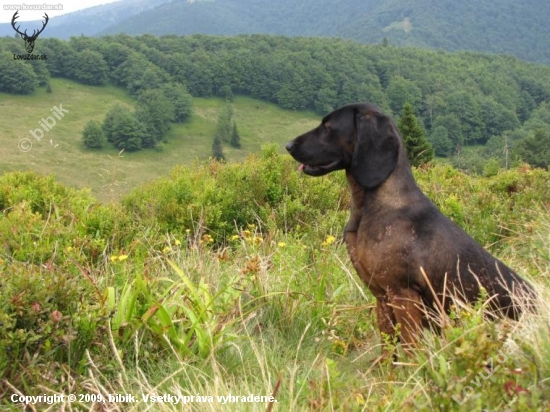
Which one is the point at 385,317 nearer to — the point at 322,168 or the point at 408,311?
the point at 408,311

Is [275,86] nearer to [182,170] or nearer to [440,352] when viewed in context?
[182,170]

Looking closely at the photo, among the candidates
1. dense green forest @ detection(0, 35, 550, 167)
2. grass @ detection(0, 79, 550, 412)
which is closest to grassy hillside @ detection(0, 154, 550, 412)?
grass @ detection(0, 79, 550, 412)

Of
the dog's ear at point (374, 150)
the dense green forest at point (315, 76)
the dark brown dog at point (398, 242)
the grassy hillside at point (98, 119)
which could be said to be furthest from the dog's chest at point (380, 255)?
the dense green forest at point (315, 76)

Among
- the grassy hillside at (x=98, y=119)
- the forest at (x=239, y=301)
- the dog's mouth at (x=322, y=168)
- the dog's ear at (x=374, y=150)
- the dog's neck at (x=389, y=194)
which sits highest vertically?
the dog's ear at (x=374, y=150)

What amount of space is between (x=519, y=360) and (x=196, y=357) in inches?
58.9

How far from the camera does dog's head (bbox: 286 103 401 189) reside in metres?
3.11

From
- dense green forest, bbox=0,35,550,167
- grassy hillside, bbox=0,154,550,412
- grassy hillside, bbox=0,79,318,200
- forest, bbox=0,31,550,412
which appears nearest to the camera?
grassy hillside, bbox=0,154,550,412

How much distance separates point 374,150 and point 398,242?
52 centimetres

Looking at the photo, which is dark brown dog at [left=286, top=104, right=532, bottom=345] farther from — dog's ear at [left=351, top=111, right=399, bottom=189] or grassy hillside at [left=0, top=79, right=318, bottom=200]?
grassy hillside at [left=0, top=79, right=318, bottom=200]

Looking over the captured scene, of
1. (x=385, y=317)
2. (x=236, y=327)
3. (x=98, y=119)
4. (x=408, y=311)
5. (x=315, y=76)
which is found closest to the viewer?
(x=408, y=311)

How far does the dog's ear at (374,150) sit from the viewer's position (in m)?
3.10

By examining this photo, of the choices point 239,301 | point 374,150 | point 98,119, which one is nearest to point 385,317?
point 239,301

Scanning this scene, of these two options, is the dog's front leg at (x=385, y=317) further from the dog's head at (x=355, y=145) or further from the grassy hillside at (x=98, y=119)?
the grassy hillside at (x=98, y=119)

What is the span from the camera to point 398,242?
9.64 ft
